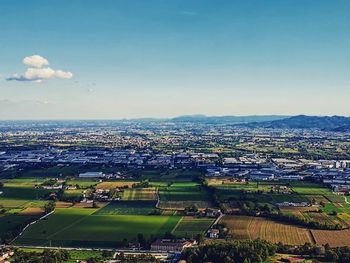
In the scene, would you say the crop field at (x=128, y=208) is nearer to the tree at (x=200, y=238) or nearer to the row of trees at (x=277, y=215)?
the row of trees at (x=277, y=215)

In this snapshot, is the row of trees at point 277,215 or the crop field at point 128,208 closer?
the row of trees at point 277,215

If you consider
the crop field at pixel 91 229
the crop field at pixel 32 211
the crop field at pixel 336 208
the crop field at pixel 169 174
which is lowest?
the crop field at pixel 91 229

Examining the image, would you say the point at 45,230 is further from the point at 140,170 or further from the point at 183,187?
the point at 140,170

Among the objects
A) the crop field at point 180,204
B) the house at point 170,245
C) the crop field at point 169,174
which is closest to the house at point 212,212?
the crop field at point 180,204

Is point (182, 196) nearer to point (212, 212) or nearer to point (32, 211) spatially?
point (212, 212)

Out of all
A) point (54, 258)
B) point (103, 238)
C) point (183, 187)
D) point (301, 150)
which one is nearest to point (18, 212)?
point (103, 238)

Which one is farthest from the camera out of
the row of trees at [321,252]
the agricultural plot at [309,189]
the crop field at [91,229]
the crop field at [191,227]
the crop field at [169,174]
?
the crop field at [169,174]
